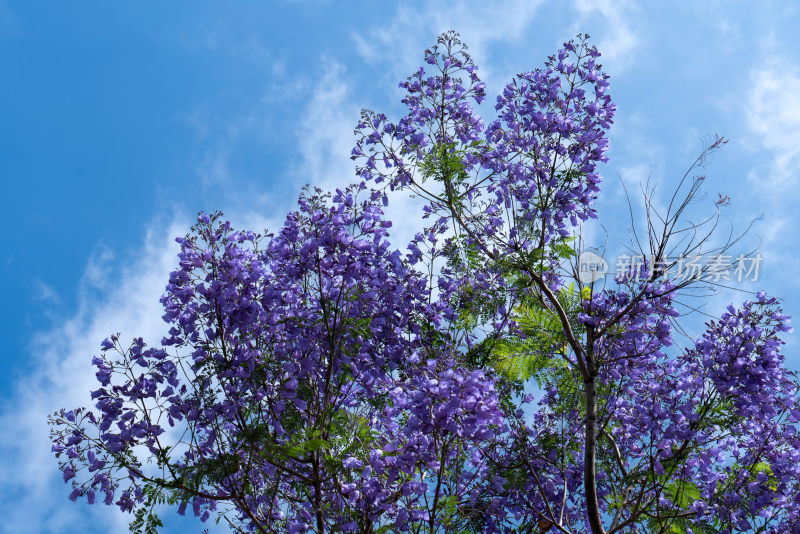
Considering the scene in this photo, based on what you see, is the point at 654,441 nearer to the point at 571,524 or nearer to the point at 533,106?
the point at 571,524

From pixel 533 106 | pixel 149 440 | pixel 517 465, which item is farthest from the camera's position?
pixel 533 106

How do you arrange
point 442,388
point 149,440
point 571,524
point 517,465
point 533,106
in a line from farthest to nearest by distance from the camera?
point 571,524, point 533,106, point 517,465, point 149,440, point 442,388

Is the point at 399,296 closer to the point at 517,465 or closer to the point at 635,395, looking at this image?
the point at 517,465

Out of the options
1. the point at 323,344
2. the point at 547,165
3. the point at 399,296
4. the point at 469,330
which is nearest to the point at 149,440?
the point at 323,344

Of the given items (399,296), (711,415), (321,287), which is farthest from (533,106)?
(711,415)

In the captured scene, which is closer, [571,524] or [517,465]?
[517,465]

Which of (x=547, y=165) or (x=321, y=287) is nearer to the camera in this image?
(x=321, y=287)

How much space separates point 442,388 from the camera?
438cm

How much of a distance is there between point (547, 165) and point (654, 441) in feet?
8.30

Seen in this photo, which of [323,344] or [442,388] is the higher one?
[323,344]

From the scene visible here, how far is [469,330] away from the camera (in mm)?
6559

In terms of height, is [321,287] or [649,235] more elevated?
[649,235]

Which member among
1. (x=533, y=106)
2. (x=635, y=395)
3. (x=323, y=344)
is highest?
(x=533, y=106)

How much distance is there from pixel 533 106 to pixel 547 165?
57cm
